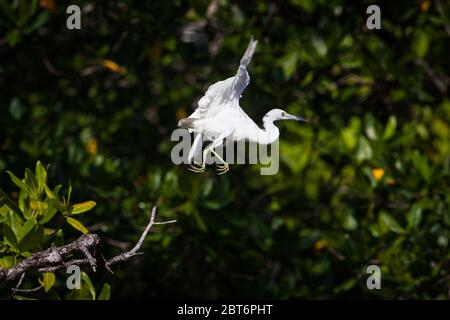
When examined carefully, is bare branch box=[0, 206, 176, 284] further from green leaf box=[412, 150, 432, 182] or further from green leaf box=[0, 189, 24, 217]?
green leaf box=[412, 150, 432, 182]

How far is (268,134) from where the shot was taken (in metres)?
2.18

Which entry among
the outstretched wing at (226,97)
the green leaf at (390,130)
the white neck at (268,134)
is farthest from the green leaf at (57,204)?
the green leaf at (390,130)

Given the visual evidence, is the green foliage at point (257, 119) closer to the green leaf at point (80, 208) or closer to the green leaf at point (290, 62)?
the green leaf at point (290, 62)

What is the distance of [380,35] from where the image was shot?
3699mm

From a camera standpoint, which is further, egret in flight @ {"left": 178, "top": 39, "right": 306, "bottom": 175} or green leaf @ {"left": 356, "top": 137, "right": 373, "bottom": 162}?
green leaf @ {"left": 356, "top": 137, "right": 373, "bottom": 162}

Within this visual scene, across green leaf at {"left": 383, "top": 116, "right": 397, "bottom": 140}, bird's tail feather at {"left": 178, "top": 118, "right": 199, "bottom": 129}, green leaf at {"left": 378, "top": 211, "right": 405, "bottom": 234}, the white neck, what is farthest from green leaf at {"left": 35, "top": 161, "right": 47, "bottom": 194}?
green leaf at {"left": 383, "top": 116, "right": 397, "bottom": 140}

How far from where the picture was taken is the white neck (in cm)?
213

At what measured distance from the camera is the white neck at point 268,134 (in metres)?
2.13

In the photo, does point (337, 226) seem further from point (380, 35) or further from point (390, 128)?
point (380, 35)

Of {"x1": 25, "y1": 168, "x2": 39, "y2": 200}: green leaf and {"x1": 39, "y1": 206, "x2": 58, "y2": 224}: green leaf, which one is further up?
{"x1": 25, "y1": 168, "x2": 39, "y2": 200}: green leaf

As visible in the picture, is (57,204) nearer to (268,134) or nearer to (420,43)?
(268,134)

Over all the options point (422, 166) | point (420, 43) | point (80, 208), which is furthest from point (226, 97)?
point (420, 43)

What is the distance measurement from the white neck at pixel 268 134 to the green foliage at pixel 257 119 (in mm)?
816

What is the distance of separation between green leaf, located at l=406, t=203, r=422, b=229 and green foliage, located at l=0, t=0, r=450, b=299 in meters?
0.01
